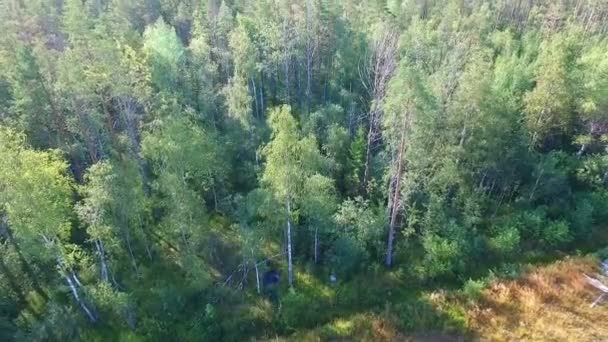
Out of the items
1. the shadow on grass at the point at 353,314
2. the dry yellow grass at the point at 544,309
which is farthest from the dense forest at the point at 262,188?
the dry yellow grass at the point at 544,309

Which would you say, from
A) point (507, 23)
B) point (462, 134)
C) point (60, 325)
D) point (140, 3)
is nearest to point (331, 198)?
point (462, 134)

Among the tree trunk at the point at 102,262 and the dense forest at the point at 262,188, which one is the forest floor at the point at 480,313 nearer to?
the dense forest at the point at 262,188

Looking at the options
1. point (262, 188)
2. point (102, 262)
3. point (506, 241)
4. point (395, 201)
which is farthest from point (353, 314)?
point (102, 262)

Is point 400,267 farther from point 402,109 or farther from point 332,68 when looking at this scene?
point 332,68

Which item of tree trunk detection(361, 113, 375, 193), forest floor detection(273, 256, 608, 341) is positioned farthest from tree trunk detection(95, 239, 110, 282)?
tree trunk detection(361, 113, 375, 193)

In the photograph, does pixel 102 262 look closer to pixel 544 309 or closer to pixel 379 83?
pixel 379 83

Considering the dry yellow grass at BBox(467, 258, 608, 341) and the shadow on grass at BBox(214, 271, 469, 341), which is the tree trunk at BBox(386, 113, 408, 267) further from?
the dry yellow grass at BBox(467, 258, 608, 341)
